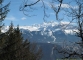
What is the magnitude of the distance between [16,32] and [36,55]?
10032mm

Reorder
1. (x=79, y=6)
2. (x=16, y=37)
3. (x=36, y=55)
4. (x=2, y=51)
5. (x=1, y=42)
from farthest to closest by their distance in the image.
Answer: (x=36, y=55)
(x=16, y=37)
(x=2, y=51)
(x=1, y=42)
(x=79, y=6)

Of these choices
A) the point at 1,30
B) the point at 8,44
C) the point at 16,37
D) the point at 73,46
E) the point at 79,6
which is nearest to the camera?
the point at 79,6

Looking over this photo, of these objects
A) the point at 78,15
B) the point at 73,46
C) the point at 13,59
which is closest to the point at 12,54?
the point at 13,59

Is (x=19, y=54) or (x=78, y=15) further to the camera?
(x=19, y=54)

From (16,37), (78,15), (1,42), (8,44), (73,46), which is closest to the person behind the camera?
(78,15)

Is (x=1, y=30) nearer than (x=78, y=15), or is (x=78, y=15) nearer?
(x=78, y=15)

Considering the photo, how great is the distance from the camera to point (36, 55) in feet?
147

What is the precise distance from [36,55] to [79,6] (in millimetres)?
36543

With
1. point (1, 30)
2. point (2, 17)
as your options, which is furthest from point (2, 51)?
point (2, 17)

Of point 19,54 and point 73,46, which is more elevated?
point 73,46

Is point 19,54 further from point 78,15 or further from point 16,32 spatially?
point 78,15

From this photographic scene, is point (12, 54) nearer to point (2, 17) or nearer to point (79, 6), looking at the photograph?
point (2, 17)

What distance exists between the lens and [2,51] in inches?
1101

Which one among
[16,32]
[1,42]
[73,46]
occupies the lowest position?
[16,32]
